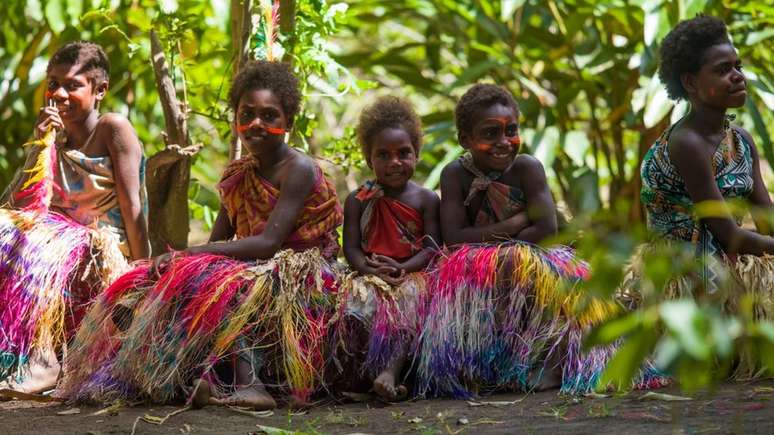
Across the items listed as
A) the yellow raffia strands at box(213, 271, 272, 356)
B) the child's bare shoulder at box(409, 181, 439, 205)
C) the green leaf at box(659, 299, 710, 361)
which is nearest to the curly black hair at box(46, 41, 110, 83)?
the yellow raffia strands at box(213, 271, 272, 356)

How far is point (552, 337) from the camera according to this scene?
10.6 feet

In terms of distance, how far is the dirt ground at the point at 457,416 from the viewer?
8.57 feet

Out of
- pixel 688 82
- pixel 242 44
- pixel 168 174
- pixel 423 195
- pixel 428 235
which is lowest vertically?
pixel 428 235

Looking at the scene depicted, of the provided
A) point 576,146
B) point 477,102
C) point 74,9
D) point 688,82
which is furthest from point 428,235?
point 74,9

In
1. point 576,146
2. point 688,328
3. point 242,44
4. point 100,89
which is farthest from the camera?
point 576,146

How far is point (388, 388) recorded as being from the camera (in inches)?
122

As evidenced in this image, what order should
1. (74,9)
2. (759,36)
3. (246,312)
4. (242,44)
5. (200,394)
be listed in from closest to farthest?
(200,394)
(246,312)
(242,44)
(74,9)
(759,36)

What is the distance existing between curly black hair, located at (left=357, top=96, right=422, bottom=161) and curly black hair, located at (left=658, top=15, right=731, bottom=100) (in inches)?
33.7

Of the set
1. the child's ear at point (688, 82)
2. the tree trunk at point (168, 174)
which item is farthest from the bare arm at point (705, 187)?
the tree trunk at point (168, 174)

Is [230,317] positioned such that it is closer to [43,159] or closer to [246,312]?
[246,312]

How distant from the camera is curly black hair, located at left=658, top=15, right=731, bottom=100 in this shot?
3473 mm

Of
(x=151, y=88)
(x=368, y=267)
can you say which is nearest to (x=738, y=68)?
(x=368, y=267)

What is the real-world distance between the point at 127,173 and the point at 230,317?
787 mm

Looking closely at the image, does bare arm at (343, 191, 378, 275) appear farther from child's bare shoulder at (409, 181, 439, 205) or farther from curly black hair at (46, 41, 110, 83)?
curly black hair at (46, 41, 110, 83)
